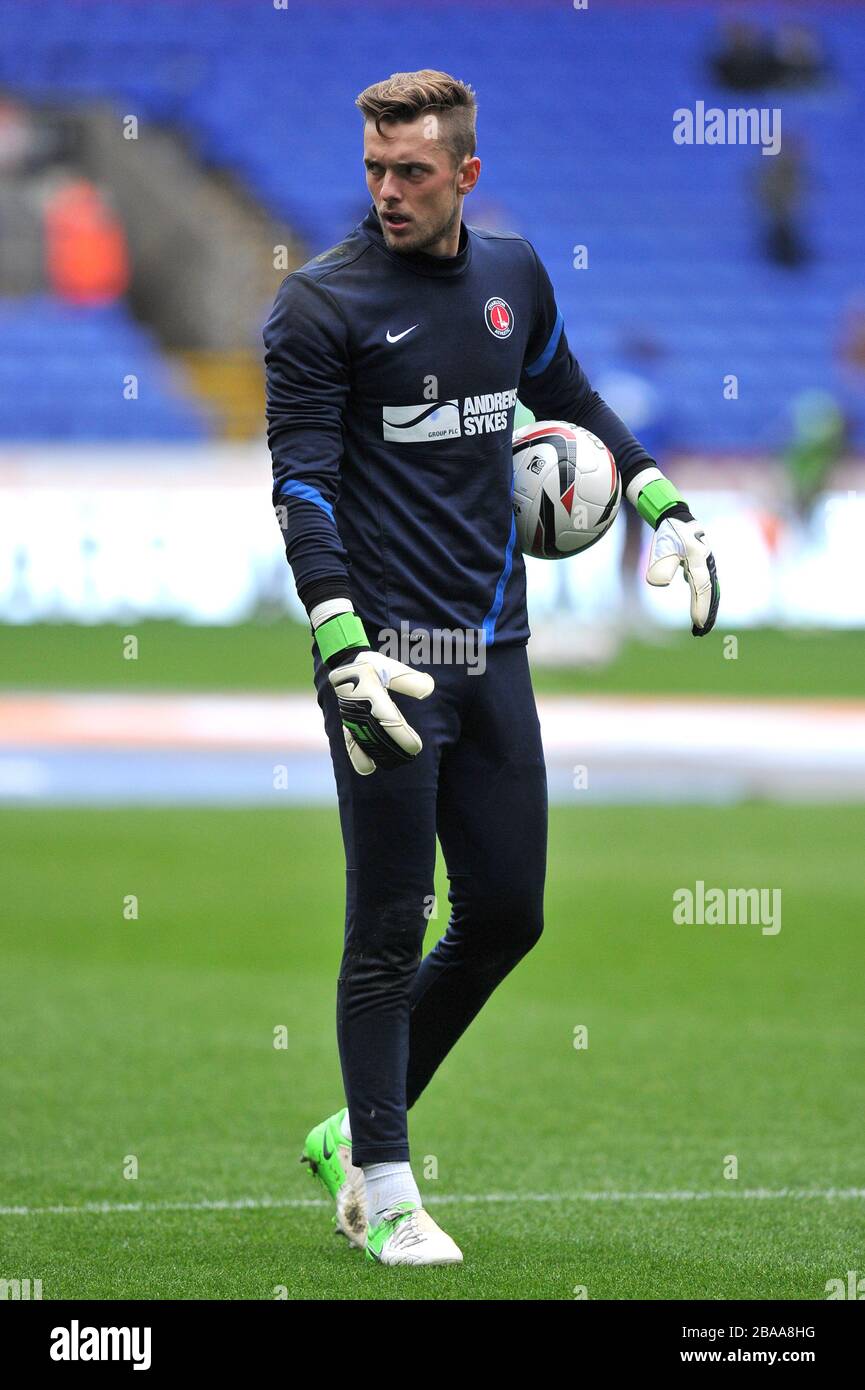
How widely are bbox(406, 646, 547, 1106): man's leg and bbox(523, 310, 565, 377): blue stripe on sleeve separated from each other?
2.29ft

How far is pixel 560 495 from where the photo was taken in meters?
4.69

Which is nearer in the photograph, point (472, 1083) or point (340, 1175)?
point (340, 1175)

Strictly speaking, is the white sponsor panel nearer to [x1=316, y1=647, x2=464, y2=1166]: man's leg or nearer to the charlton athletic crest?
the charlton athletic crest

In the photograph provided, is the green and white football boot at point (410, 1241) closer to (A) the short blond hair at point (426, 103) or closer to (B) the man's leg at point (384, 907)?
(B) the man's leg at point (384, 907)

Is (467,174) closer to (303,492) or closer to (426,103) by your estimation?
(426,103)

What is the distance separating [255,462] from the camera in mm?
22641

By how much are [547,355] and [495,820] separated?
3.68 ft

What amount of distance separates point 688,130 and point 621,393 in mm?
9253

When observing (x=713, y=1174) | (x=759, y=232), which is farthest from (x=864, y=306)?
(x=713, y=1174)

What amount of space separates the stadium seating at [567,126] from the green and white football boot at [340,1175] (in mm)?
23906

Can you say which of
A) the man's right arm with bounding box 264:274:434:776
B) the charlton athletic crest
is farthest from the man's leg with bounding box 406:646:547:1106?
the charlton athletic crest

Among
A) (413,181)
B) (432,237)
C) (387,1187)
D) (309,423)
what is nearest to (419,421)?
(309,423)

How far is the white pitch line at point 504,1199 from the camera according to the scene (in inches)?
191

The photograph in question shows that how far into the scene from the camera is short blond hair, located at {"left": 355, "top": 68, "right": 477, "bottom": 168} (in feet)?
13.5
